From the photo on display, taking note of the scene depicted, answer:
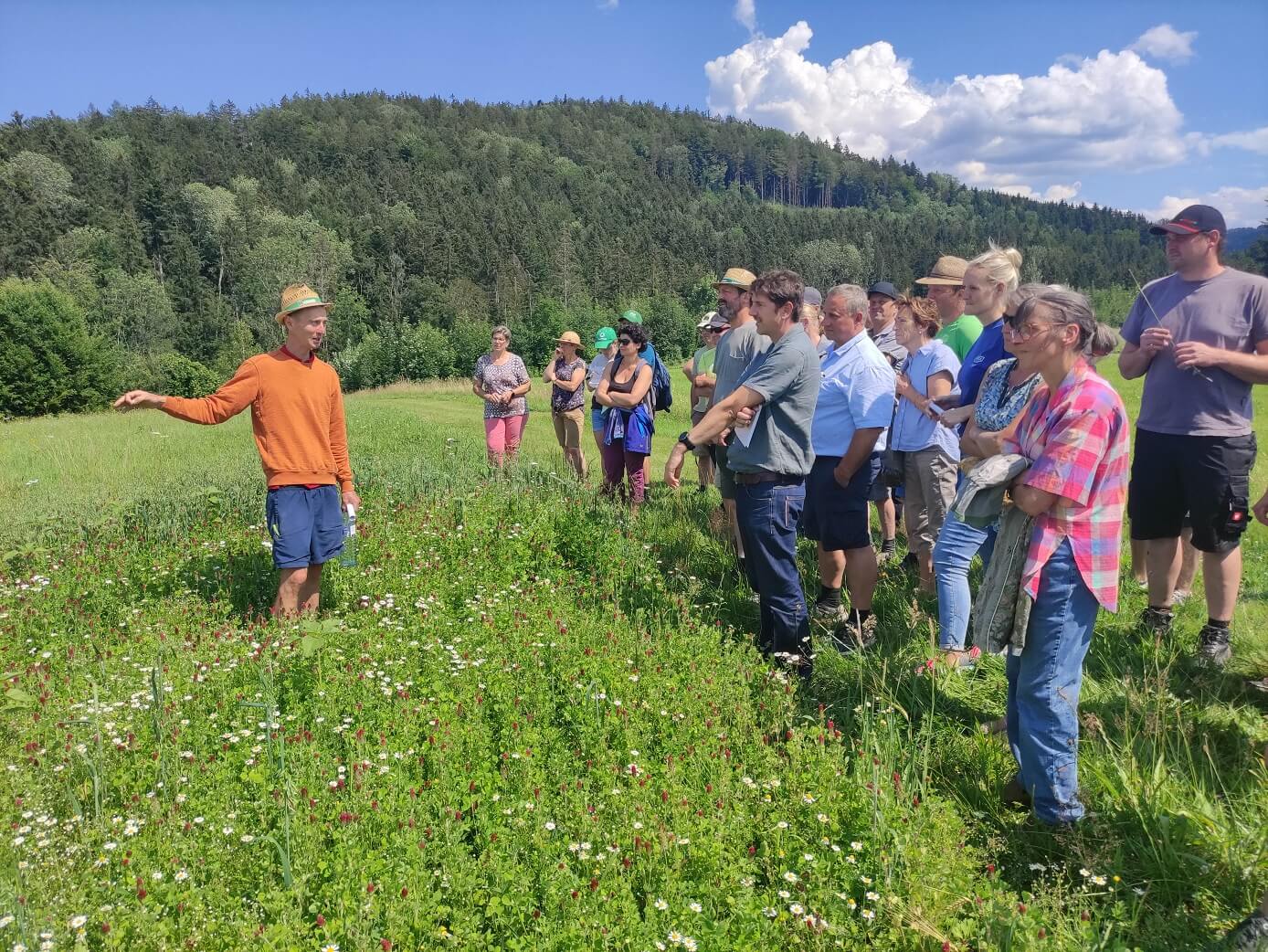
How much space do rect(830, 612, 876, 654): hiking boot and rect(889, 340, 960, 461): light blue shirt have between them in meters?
1.34

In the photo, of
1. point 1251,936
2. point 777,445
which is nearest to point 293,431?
point 777,445

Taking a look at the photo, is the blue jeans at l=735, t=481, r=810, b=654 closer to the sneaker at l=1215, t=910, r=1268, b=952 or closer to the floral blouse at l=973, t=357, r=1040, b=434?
the floral blouse at l=973, t=357, r=1040, b=434

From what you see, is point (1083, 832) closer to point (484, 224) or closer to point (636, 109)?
point (484, 224)

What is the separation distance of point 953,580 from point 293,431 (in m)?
4.01

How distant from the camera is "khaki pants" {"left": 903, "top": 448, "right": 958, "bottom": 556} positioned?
17.7 feet

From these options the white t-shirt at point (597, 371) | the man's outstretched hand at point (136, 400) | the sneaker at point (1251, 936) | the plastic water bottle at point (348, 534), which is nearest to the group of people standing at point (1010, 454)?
the sneaker at point (1251, 936)

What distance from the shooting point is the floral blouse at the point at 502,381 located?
9.03 metres

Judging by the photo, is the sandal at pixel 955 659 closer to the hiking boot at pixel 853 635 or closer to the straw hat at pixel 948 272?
the hiking boot at pixel 853 635

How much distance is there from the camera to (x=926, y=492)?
552 centimetres

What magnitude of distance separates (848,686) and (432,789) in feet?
7.59

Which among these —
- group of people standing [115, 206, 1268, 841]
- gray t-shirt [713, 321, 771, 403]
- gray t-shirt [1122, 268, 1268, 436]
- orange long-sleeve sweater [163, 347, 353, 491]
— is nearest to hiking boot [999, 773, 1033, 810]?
group of people standing [115, 206, 1268, 841]

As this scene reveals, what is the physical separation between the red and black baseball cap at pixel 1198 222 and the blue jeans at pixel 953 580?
2.02m

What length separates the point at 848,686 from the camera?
13.8 feet

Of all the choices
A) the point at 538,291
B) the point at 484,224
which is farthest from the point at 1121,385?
the point at 484,224
